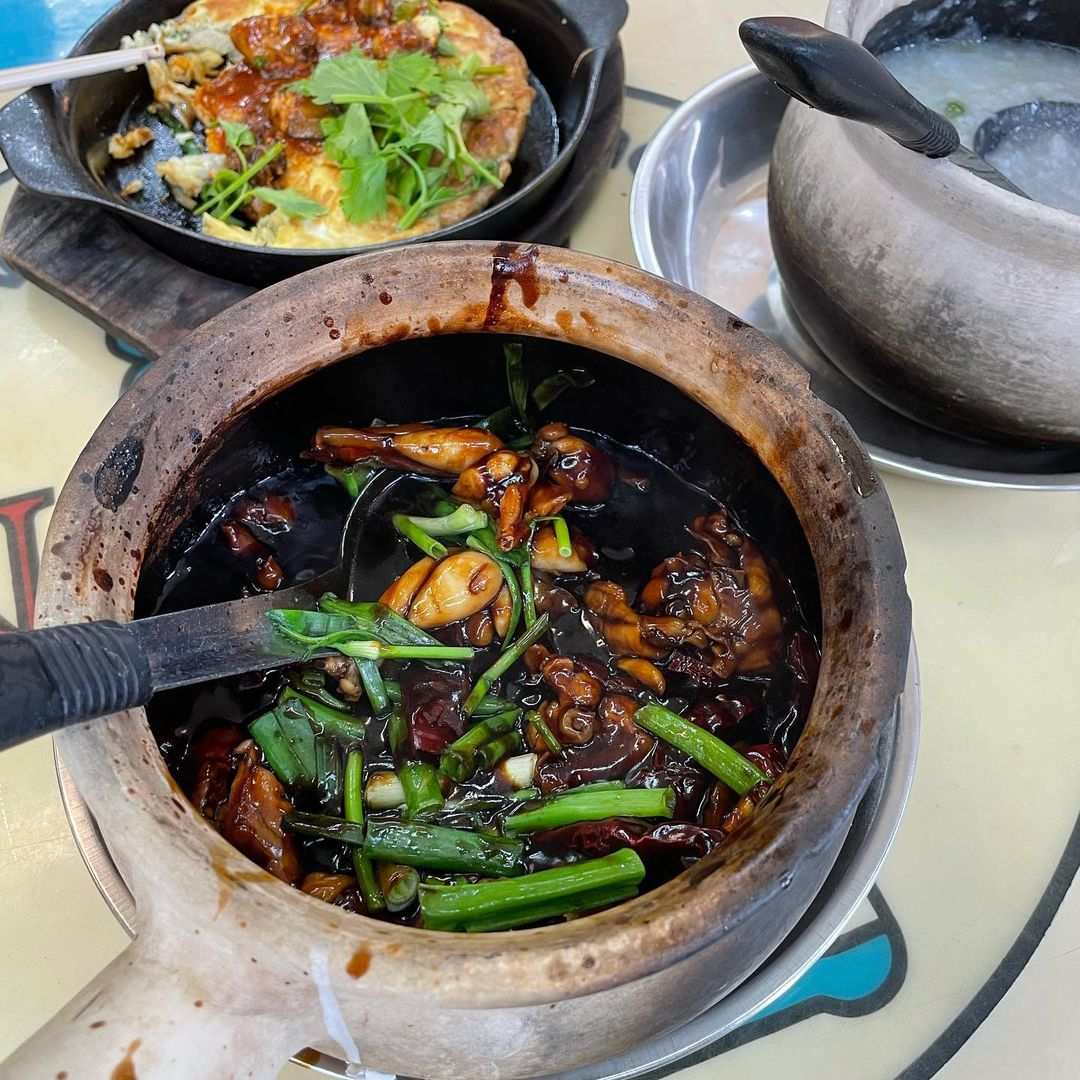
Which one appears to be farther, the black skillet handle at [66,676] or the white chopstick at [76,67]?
the white chopstick at [76,67]

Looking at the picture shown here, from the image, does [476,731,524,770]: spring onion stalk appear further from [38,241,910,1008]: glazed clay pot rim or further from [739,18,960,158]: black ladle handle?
[739,18,960,158]: black ladle handle

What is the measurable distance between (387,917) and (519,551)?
0.44m

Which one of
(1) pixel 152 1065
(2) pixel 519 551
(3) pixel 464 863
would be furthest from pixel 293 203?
(1) pixel 152 1065

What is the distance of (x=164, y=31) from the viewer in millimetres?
1937

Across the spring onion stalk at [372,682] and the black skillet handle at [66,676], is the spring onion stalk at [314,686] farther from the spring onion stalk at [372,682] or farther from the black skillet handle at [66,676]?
the black skillet handle at [66,676]

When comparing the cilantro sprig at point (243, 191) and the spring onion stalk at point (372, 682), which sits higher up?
the cilantro sprig at point (243, 191)

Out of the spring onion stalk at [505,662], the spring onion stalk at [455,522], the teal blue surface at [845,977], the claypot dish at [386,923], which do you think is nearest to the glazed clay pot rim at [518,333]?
the claypot dish at [386,923]

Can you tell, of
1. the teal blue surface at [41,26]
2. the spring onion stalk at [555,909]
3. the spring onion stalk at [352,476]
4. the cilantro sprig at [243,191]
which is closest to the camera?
the spring onion stalk at [555,909]

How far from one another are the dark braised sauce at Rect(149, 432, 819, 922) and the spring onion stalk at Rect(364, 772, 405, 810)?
10mm

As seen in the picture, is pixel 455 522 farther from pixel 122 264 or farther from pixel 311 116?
pixel 311 116

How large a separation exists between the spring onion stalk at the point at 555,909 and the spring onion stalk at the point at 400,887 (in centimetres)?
8

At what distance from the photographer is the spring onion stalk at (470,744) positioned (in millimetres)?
992

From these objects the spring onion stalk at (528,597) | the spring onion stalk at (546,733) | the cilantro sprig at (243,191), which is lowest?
the spring onion stalk at (546,733)

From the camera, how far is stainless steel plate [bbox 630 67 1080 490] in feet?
4.75
